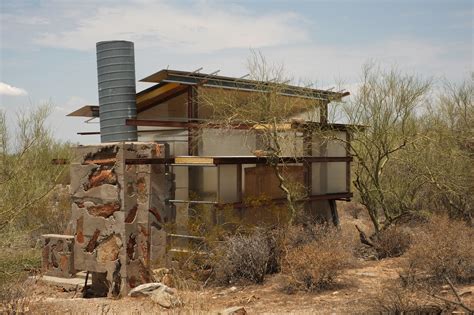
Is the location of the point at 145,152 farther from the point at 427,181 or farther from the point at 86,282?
the point at 427,181

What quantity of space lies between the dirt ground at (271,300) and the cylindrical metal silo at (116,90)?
184 inches

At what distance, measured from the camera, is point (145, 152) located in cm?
1260

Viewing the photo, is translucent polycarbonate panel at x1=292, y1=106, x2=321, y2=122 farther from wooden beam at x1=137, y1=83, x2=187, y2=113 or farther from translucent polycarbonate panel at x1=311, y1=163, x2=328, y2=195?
wooden beam at x1=137, y1=83, x2=187, y2=113

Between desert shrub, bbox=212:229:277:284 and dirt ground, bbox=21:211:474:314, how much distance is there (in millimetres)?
336

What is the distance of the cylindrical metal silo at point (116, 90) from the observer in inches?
570

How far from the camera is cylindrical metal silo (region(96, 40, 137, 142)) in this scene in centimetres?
1448

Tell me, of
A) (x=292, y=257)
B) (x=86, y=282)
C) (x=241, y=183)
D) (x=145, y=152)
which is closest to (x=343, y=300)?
(x=292, y=257)

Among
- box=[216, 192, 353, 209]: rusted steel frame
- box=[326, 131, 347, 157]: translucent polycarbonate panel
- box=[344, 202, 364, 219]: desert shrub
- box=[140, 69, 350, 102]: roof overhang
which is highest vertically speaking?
box=[140, 69, 350, 102]: roof overhang

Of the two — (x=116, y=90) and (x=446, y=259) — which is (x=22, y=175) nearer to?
(x=116, y=90)

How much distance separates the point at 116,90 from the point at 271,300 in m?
Result: 7.42

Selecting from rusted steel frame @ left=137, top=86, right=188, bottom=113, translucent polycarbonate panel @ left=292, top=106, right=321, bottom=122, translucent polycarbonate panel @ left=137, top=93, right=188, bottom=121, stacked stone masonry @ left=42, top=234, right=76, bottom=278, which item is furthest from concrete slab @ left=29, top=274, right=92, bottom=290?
translucent polycarbonate panel @ left=292, top=106, right=321, bottom=122

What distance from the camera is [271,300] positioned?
9938 mm

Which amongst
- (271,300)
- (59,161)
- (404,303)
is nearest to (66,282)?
(59,161)

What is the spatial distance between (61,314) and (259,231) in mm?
4981
